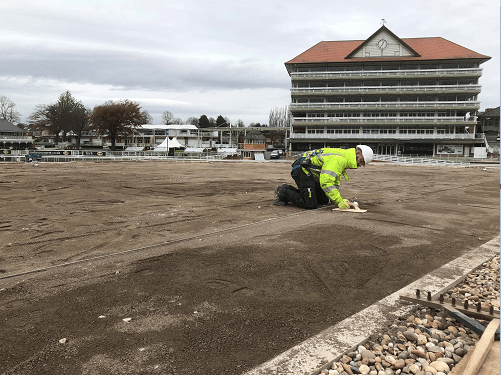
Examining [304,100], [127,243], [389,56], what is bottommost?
[127,243]

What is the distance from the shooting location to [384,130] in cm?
6556

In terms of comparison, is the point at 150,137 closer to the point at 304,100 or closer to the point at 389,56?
the point at 304,100

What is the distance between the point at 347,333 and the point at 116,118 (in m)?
74.1

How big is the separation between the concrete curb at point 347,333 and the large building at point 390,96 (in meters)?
63.1

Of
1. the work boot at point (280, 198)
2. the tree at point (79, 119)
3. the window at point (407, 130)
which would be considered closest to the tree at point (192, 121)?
the tree at point (79, 119)

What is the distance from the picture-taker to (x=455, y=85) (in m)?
62.8

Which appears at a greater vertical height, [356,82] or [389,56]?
[389,56]

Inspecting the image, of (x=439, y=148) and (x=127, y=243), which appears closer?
(x=127, y=243)

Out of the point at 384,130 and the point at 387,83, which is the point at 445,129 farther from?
the point at 387,83

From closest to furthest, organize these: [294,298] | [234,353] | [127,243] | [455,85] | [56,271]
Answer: [234,353], [294,298], [56,271], [127,243], [455,85]

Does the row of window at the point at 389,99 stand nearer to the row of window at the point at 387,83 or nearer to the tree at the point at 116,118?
the row of window at the point at 387,83

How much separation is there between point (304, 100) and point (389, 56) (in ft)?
53.0

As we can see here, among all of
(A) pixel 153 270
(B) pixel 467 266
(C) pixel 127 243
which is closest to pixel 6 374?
(A) pixel 153 270

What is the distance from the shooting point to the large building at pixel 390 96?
62.9 m
